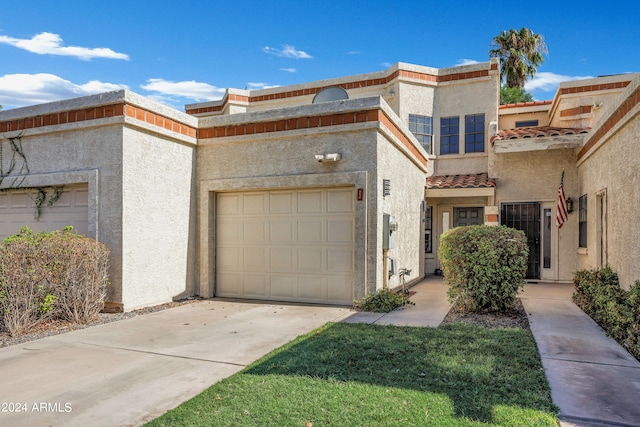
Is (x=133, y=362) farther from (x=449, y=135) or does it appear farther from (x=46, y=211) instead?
(x=449, y=135)

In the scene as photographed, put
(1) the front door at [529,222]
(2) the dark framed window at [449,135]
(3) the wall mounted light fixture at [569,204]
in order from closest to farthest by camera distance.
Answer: (3) the wall mounted light fixture at [569,204] < (1) the front door at [529,222] < (2) the dark framed window at [449,135]

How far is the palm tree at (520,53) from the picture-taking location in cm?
2861

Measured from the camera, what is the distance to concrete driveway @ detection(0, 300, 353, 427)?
12.6 ft

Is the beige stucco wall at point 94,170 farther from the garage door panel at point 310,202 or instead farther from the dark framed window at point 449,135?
the dark framed window at point 449,135

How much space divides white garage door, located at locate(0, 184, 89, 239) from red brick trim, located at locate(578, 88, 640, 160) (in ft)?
32.4

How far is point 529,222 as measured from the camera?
1343 centimetres

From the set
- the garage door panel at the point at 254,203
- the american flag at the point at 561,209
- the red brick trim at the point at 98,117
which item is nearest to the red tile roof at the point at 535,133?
the american flag at the point at 561,209

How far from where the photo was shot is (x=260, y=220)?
31.3ft

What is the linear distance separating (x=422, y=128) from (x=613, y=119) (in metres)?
7.32

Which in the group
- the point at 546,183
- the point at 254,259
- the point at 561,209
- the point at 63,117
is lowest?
the point at 254,259

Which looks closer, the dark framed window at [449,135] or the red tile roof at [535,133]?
the red tile roof at [535,133]

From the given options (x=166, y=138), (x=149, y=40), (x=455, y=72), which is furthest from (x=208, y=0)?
(x=455, y=72)

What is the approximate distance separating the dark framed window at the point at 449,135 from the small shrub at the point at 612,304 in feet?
21.9

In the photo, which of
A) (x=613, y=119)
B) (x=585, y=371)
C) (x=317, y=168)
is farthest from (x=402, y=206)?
(x=585, y=371)
